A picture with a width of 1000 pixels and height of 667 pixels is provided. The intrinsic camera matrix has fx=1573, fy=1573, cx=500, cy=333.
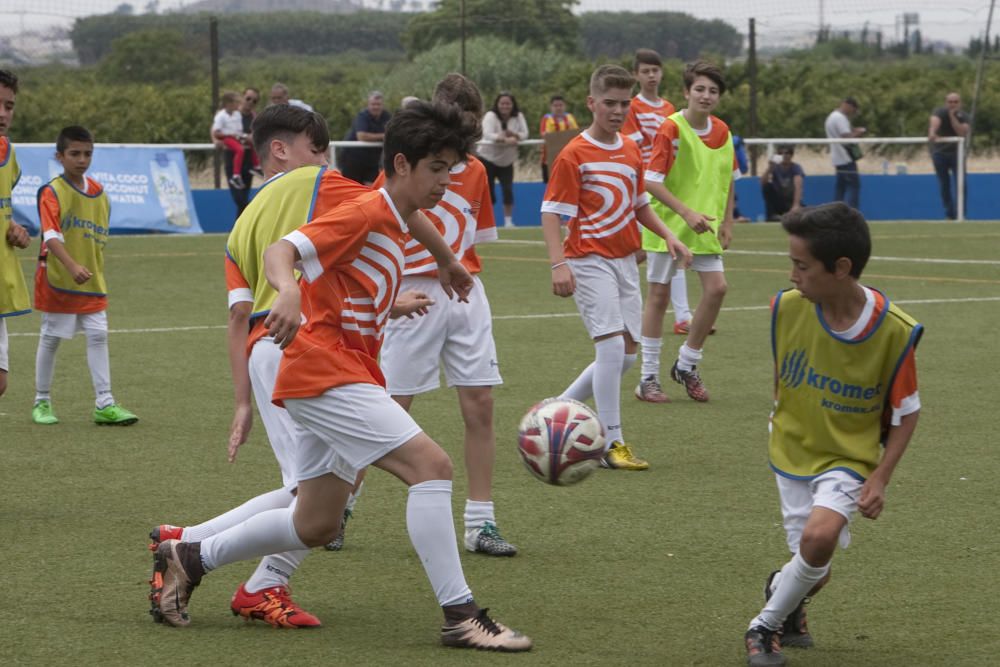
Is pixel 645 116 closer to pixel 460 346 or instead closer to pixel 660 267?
pixel 660 267

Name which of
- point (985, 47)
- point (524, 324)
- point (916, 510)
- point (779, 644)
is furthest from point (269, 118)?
point (985, 47)

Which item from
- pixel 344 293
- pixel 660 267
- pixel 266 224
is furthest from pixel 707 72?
pixel 344 293

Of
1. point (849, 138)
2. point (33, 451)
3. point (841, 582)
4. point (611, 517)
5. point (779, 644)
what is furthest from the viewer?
point (849, 138)

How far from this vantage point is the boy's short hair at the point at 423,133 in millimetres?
4727

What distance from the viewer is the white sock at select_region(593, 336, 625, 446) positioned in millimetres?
7688

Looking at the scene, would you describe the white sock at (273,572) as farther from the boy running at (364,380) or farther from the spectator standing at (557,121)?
the spectator standing at (557,121)

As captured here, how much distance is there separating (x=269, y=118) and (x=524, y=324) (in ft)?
25.4

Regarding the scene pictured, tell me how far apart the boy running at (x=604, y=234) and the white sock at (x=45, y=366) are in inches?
124

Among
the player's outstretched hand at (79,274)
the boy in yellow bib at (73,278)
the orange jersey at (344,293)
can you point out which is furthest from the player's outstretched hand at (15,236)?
the orange jersey at (344,293)

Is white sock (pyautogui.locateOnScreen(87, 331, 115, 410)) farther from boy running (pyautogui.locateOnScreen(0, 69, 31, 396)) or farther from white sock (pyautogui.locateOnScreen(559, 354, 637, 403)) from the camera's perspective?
white sock (pyautogui.locateOnScreen(559, 354, 637, 403))

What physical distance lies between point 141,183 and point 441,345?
54.9 feet

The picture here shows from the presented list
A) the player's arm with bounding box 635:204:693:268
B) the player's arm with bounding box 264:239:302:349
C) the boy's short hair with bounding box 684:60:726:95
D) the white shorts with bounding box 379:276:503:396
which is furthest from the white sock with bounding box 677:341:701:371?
the player's arm with bounding box 264:239:302:349

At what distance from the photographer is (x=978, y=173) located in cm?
2588

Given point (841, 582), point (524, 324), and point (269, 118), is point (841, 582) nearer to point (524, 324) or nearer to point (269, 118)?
point (269, 118)
